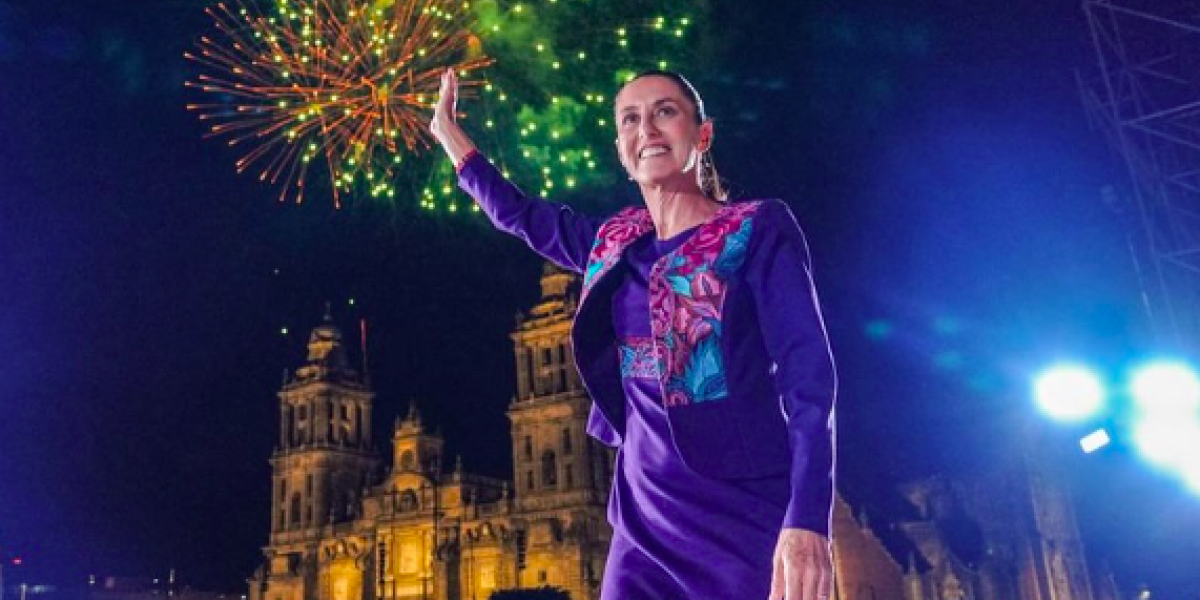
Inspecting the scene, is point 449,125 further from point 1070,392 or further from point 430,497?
point 430,497

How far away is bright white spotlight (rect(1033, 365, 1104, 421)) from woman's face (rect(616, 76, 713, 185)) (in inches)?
697

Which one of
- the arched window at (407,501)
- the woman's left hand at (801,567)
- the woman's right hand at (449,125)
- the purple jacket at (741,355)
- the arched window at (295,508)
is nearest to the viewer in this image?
the woman's left hand at (801,567)

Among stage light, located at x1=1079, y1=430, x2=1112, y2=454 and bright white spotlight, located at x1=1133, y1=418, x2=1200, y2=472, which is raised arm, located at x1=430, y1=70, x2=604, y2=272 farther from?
stage light, located at x1=1079, y1=430, x2=1112, y2=454

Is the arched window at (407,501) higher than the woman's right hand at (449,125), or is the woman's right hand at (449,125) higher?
the arched window at (407,501)

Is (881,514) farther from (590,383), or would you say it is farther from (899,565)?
(590,383)

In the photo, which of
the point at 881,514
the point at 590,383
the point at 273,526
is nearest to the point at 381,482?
the point at 273,526

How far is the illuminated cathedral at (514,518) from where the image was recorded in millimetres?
35594

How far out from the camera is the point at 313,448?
59.6m

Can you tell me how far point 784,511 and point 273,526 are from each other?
6356 cm

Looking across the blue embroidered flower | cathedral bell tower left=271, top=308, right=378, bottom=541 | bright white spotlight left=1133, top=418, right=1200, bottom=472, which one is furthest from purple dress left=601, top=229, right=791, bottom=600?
cathedral bell tower left=271, top=308, right=378, bottom=541

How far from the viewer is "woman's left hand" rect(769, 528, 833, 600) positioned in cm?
194

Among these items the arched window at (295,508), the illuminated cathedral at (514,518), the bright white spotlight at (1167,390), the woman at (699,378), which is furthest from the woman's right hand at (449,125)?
the arched window at (295,508)

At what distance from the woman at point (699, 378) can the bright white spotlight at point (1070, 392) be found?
1767 cm

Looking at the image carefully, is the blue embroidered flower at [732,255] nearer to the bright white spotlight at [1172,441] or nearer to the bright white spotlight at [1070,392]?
the bright white spotlight at [1172,441]
